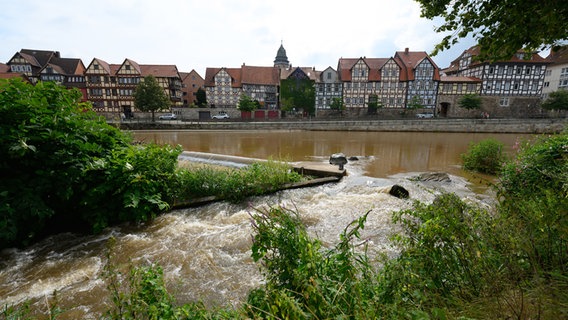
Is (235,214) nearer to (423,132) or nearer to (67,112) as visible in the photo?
(67,112)

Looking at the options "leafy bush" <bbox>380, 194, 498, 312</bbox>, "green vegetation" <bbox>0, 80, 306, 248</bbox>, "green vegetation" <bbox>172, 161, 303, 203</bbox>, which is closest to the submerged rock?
"green vegetation" <bbox>172, 161, 303, 203</bbox>

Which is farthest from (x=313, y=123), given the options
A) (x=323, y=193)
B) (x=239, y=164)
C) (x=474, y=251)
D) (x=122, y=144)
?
(x=474, y=251)

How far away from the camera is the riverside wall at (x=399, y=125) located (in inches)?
1576

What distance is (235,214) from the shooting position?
7281 mm

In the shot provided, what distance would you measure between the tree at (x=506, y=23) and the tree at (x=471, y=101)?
2124 inches

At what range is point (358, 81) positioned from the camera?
183ft

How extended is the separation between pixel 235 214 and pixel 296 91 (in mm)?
54074

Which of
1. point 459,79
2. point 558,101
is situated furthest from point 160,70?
point 558,101

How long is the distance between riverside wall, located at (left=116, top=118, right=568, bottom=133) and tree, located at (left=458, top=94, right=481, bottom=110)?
9.51 metres

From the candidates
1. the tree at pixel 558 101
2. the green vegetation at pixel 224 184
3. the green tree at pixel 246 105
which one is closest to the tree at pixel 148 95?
the green tree at pixel 246 105

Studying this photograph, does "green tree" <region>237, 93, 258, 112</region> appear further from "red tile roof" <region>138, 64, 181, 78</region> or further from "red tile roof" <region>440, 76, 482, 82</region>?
"red tile roof" <region>440, 76, 482, 82</region>

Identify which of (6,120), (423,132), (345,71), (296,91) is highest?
(345,71)

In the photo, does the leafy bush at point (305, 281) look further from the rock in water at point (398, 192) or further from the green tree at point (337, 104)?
the green tree at point (337, 104)

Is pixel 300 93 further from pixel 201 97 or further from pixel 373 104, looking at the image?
pixel 201 97
